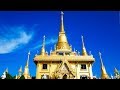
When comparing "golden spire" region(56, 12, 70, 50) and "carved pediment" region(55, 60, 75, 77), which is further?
"golden spire" region(56, 12, 70, 50)

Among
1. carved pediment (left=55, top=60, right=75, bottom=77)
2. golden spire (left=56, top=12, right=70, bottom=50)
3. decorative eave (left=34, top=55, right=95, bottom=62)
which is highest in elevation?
golden spire (left=56, top=12, right=70, bottom=50)

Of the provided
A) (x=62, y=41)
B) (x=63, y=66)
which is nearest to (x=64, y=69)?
(x=63, y=66)

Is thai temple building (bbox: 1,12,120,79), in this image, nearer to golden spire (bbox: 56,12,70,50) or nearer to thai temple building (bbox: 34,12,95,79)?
thai temple building (bbox: 34,12,95,79)

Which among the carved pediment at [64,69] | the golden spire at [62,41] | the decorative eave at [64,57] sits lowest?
the carved pediment at [64,69]

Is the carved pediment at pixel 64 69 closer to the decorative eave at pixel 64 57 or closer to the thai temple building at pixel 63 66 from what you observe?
the thai temple building at pixel 63 66

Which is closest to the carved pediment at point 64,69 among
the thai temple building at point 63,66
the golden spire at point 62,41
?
the thai temple building at point 63,66

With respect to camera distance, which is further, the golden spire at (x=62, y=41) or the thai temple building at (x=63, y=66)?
the golden spire at (x=62, y=41)

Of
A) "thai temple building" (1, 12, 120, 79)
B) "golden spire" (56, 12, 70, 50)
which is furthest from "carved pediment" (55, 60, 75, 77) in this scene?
"golden spire" (56, 12, 70, 50)

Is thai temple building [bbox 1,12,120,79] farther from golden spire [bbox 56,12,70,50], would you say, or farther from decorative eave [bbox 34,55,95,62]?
golden spire [bbox 56,12,70,50]

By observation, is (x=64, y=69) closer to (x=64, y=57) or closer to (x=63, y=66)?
(x=63, y=66)

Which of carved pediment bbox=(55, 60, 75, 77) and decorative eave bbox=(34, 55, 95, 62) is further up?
decorative eave bbox=(34, 55, 95, 62)

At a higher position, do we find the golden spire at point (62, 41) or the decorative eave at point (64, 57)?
the golden spire at point (62, 41)
